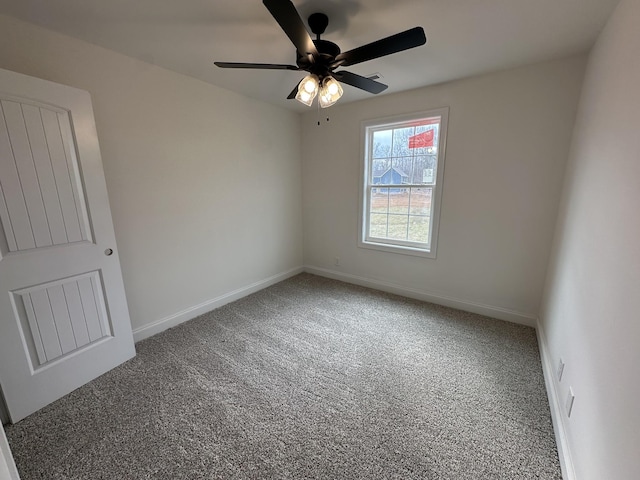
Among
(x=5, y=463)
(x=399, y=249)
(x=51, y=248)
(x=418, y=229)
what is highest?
(x=51, y=248)

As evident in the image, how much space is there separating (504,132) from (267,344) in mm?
2966

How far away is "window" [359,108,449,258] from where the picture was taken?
9.64 feet

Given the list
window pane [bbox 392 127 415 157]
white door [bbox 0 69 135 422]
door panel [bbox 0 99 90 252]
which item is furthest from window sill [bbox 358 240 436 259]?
door panel [bbox 0 99 90 252]

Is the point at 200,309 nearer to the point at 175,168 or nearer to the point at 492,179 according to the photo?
the point at 175,168

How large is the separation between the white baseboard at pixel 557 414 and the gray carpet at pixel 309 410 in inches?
1.8

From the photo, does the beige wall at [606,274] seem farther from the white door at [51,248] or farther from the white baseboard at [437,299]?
the white door at [51,248]

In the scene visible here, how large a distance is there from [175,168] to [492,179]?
10.2 ft

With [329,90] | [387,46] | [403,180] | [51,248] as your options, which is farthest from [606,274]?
[51,248]

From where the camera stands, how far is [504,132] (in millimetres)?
2465

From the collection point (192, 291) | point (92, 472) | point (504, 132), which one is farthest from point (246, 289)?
point (504, 132)

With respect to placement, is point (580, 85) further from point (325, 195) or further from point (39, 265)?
point (39, 265)

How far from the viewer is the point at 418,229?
10.5 ft

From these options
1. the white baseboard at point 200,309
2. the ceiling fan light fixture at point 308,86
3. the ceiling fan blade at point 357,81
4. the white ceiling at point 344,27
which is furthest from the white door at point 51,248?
the ceiling fan blade at point 357,81

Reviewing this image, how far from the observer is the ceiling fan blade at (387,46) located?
4.32ft
